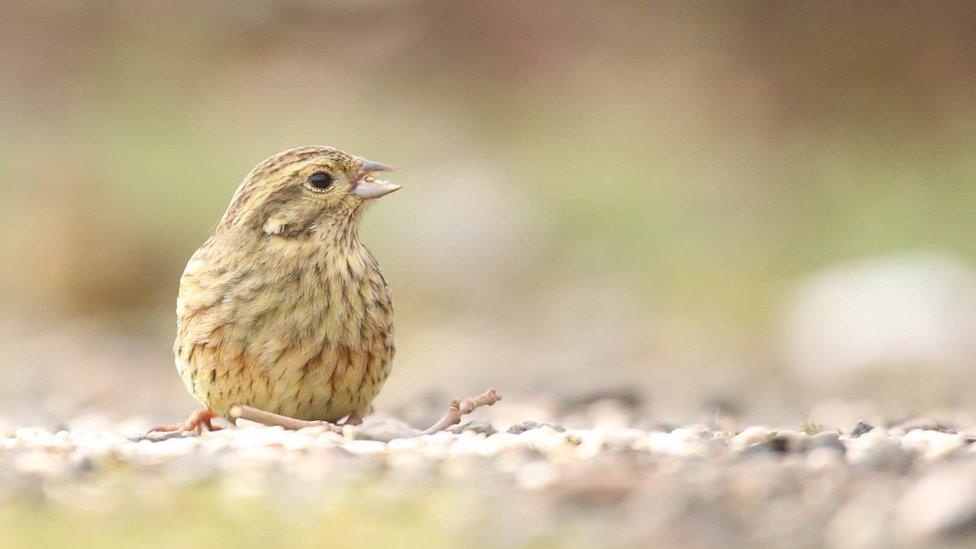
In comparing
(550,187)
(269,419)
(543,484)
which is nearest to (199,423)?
(269,419)

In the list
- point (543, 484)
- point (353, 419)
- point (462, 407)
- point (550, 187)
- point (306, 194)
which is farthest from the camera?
point (550, 187)

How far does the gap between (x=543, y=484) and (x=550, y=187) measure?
12521 mm

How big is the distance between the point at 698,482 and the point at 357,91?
1725cm

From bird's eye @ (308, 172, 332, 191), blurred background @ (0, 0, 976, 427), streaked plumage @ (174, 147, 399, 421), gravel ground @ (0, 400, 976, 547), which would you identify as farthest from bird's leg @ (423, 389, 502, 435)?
blurred background @ (0, 0, 976, 427)

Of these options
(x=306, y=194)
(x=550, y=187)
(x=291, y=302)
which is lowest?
(x=291, y=302)

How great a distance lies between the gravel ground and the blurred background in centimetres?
209

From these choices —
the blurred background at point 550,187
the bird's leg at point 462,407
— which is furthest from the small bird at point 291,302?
the blurred background at point 550,187

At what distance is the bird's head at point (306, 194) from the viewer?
5.58 meters

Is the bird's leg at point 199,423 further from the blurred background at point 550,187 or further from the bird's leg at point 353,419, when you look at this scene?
the blurred background at point 550,187

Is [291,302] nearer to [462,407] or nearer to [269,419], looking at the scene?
[269,419]

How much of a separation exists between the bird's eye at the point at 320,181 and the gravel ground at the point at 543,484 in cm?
99

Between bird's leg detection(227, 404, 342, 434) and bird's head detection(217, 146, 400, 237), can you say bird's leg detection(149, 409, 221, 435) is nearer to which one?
bird's leg detection(227, 404, 342, 434)

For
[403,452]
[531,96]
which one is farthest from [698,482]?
[531,96]

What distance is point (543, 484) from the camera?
391 cm
